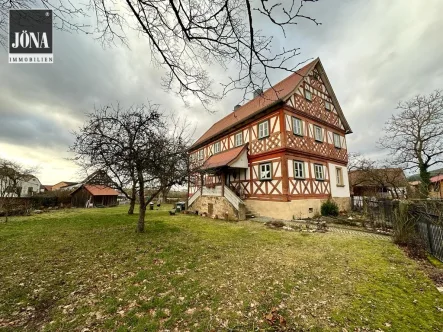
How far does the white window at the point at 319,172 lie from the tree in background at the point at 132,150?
9.53 meters

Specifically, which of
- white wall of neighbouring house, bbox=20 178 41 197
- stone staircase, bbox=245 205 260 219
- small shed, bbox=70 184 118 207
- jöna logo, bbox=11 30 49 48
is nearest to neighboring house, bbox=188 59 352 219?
stone staircase, bbox=245 205 260 219

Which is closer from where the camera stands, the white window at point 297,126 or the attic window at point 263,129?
the white window at point 297,126

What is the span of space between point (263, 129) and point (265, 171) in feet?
9.65

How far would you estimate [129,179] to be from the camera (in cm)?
798

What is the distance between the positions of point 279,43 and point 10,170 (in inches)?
1309

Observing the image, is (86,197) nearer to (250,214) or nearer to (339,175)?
(250,214)

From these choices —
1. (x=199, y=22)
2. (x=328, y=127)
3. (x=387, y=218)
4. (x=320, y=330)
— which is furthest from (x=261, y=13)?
(x=328, y=127)

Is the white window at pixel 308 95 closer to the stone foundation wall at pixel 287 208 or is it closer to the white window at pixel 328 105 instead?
the white window at pixel 328 105

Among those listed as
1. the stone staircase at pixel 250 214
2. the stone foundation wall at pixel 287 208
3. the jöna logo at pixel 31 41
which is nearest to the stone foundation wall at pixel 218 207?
the stone staircase at pixel 250 214

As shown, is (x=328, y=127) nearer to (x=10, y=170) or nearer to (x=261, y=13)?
(x=261, y=13)

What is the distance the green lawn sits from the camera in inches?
105

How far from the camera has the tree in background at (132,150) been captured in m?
7.34

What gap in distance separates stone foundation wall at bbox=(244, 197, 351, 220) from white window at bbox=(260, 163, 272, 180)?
1609 millimetres

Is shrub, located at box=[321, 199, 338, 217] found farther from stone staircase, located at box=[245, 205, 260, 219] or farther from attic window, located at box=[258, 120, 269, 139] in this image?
attic window, located at box=[258, 120, 269, 139]
